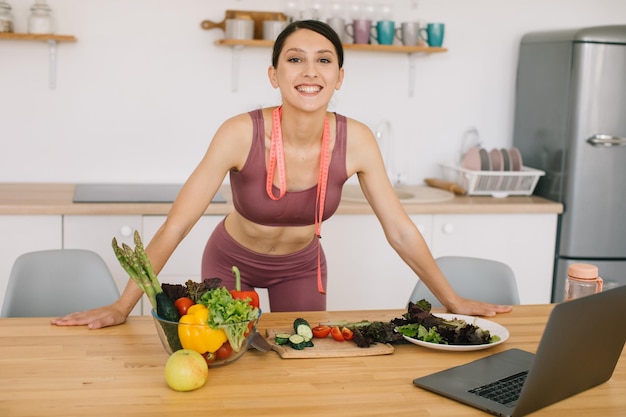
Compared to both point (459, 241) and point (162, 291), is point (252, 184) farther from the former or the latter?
point (459, 241)

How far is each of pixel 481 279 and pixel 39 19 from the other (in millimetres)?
2180

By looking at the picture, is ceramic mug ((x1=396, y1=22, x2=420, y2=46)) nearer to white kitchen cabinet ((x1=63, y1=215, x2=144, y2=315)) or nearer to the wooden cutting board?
white kitchen cabinet ((x1=63, y1=215, x2=144, y2=315))

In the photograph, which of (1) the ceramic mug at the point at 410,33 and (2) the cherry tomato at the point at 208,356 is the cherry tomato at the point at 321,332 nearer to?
(2) the cherry tomato at the point at 208,356

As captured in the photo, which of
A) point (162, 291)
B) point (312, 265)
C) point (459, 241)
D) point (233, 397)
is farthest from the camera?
point (459, 241)

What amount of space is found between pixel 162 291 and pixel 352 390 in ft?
1.51

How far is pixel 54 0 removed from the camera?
379 centimetres

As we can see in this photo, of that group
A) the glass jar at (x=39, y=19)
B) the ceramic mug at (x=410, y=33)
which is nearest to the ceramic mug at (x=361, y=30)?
the ceramic mug at (x=410, y=33)

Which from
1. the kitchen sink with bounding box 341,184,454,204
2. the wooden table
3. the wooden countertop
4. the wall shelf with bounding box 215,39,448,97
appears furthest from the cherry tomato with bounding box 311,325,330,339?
the wall shelf with bounding box 215,39,448,97

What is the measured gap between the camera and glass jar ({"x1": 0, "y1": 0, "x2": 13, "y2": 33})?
362cm

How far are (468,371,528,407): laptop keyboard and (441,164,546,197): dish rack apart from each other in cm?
221

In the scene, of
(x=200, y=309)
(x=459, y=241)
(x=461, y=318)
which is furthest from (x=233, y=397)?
(x=459, y=241)

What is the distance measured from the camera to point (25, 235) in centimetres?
339

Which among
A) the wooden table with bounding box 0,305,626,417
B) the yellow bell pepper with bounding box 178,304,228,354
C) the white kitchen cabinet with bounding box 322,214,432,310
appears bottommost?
the white kitchen cabinet with bounding box 322,214,432,310

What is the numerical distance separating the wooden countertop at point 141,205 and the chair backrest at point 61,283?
842mm
